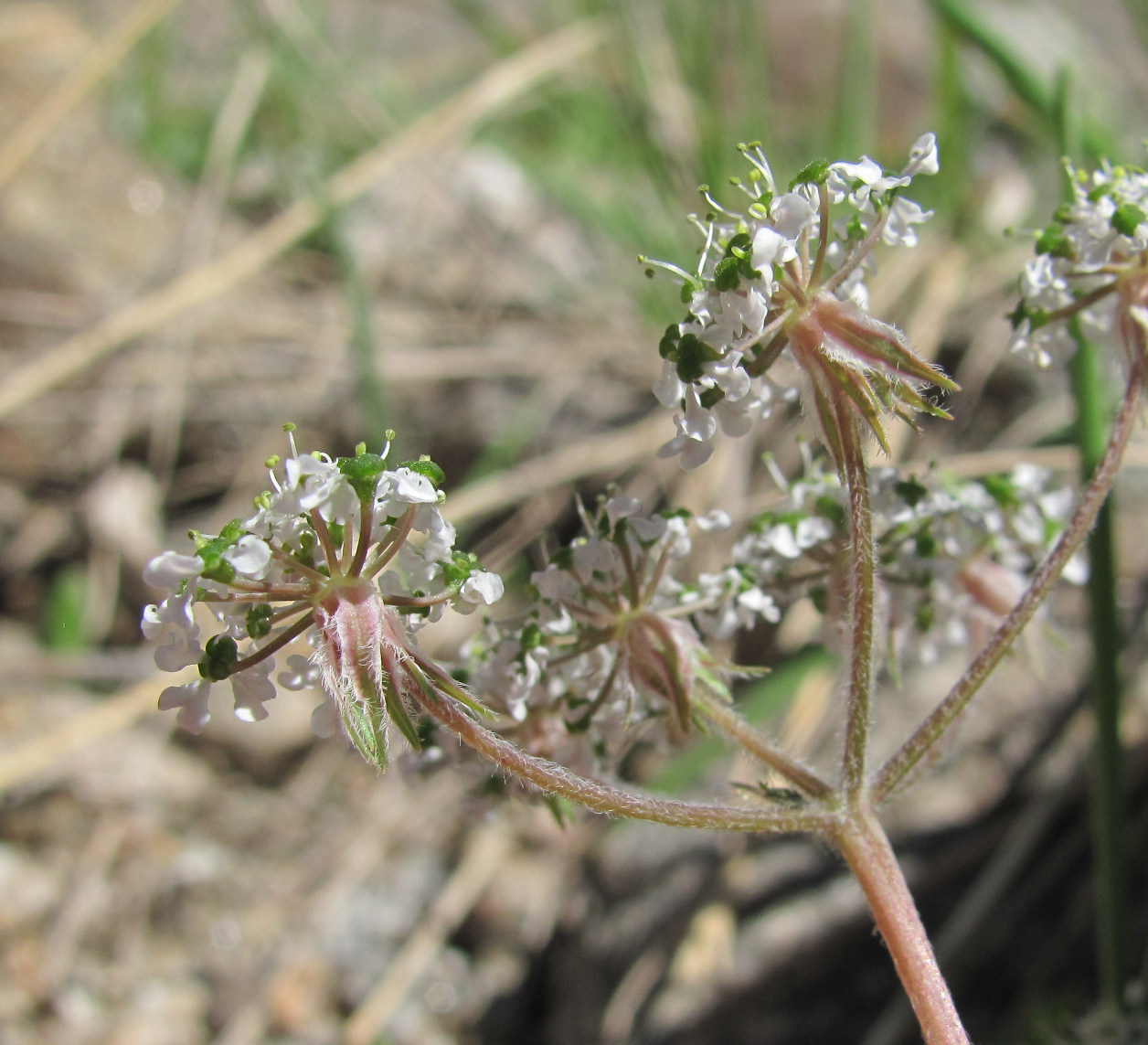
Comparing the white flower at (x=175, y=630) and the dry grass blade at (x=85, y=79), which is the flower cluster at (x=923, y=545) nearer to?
the white flower at (x=175, y=630)

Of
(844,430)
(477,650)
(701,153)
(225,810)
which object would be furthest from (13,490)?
(844,430)

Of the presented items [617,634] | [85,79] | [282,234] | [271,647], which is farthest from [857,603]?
[85,79]

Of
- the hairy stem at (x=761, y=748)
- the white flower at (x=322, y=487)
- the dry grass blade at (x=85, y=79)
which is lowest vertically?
the dry grass blade at (x=85, y=79)

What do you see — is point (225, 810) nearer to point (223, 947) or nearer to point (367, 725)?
point (223, 947)

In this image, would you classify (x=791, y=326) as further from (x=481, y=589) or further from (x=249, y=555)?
(x=249, y=555)

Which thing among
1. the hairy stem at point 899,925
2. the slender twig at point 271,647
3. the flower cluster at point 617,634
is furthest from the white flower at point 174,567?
the hairy stem at point 899,925

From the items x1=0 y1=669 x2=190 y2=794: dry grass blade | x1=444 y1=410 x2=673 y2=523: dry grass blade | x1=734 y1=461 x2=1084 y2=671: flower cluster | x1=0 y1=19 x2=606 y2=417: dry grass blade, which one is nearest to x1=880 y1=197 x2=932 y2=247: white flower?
x1=734 y1=461 x2=1084 y2=671: flower cluster
